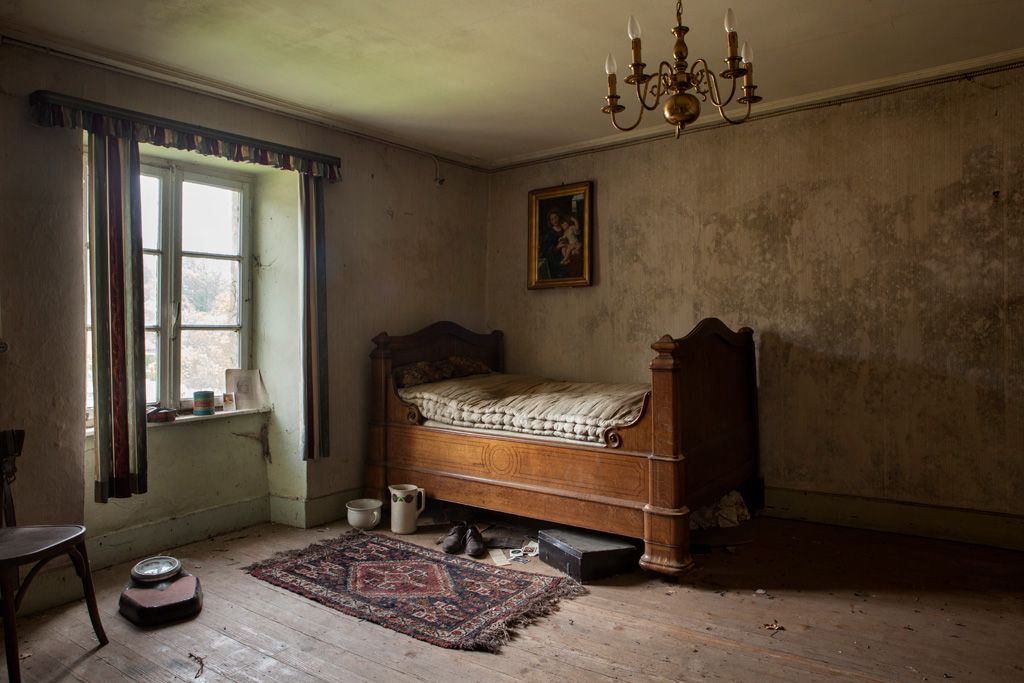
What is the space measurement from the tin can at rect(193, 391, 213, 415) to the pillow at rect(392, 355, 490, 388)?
1.05 metres

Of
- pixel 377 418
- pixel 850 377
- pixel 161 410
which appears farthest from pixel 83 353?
pixel 850 377

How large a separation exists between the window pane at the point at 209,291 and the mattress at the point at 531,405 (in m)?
1.13

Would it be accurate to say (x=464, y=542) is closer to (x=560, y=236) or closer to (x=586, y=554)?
(x=586, y=554)

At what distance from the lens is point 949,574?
2.95 m

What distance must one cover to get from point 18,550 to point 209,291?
1999 mm

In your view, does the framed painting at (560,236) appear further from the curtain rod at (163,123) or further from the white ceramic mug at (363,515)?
the white ceramic mug at (363,515)

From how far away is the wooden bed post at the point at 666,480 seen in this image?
2.90 metres

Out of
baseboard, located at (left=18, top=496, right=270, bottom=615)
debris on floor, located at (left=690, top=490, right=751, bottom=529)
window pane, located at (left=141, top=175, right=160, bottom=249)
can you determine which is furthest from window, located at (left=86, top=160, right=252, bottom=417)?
debris on floor, located at (left=690, top=490, right=751, bottom=529)

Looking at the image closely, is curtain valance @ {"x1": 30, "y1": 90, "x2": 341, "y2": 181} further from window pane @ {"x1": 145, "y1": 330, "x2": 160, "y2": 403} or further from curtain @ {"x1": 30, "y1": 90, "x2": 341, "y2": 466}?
window pane @ {"x1": 145, "y1": 330, "x2": 160, "y2": 403}

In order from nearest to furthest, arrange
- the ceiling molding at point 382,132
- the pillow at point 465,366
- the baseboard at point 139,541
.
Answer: the baseboard at point 139,541, the ceiling molding at point 382,132, the pillow at point 465,366

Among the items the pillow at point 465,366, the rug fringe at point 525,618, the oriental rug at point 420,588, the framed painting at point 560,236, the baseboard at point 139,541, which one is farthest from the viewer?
the framed painting at point 560,236

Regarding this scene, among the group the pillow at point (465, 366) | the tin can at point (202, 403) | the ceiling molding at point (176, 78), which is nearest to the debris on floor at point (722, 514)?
the pillow at point (465, 366)

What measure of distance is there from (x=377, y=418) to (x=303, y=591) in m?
1.38

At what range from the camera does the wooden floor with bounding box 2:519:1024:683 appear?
218cm
